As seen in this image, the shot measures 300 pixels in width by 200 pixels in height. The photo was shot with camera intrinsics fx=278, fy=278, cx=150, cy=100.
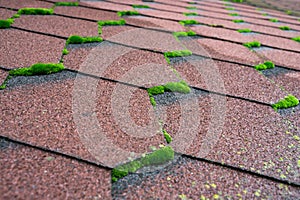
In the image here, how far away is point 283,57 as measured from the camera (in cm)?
223

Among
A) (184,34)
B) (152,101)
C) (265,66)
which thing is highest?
(184,34)

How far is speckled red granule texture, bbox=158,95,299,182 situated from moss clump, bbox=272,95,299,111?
0.07 meters

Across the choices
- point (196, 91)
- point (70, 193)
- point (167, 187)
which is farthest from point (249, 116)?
point (70, 193)

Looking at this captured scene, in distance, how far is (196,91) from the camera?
1.55m

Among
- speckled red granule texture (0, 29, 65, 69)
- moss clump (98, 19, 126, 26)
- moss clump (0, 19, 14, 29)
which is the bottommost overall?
speckled red granule texture (0, 29, 65, 69)

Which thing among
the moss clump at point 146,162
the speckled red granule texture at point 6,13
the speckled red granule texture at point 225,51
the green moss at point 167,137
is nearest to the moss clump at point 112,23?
the speckled red granule texture at point 225,51

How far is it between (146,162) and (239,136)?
0.47 m

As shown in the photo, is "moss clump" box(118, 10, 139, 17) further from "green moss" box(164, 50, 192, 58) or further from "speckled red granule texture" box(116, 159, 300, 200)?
"speckled red granule texture" box(116, 159, 300, 200)

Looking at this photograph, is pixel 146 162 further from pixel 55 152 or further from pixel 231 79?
pixel 231 79

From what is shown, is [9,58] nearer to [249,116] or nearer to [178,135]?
[178,135]

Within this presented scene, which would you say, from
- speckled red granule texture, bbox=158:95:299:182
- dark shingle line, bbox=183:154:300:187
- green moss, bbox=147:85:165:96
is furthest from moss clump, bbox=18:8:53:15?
dark shingle line, bbox=183:154:300:187

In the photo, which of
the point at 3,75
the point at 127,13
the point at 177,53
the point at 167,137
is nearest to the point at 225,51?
the point at 177,53

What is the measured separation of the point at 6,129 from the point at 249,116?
1.11m

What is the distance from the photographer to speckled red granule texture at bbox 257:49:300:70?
2.10m
